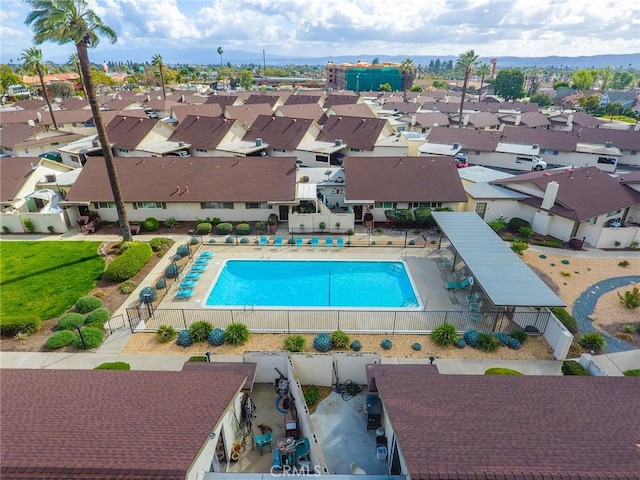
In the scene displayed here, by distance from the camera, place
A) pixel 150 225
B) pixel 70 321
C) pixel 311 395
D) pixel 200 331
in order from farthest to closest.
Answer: pixel 150 225 < pixel 70 321 < pixel 200 331 < pixel 311 395

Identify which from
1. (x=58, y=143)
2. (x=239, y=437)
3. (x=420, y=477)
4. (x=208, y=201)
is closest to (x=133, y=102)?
(x=58, y=143)

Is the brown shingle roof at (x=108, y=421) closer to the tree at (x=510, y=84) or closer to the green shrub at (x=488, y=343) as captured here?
the green shrub at (x=488, y=343)

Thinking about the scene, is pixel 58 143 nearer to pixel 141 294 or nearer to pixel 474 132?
pixel 141 294

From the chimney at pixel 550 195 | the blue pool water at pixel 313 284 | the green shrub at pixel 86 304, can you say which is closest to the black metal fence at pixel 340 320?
the blue pool water at pixel 313 284

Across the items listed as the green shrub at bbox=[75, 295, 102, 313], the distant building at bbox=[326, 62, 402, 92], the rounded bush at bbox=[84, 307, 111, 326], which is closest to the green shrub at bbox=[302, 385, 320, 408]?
the rounded bush at bbox=[84, 307, 111, 326]

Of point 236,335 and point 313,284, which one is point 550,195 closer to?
point 313,284

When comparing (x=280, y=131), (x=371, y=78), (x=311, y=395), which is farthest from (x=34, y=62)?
(x=371, y=78)
